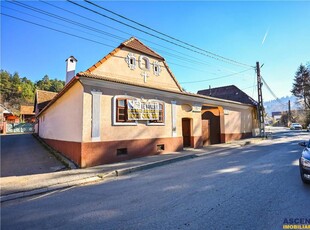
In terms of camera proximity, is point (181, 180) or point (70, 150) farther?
point (70, 150)

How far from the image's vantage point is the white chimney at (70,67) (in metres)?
17.7

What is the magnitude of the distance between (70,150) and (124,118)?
348 cm

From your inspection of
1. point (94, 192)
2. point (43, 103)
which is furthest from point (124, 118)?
point (43, 103)

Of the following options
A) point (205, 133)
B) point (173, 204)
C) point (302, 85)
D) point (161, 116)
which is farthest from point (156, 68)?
point (302, 85)

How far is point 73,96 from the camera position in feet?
34.9

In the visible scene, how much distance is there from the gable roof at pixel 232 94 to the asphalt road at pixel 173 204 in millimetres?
21333

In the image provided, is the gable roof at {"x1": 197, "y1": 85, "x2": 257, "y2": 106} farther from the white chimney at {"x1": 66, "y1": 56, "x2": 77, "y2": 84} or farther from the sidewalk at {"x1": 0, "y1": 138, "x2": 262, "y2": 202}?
the sidewalk at {"x1": 0, "y1": 138, "x2": 262, "y2": 202}

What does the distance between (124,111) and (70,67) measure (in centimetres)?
1061

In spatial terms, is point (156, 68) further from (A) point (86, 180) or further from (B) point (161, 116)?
(A) point (86, 180)

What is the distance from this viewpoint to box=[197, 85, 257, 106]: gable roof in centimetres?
2619

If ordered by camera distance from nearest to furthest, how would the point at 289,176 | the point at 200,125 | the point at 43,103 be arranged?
the point at 289,176, the point at 200,125, the point at 43,103

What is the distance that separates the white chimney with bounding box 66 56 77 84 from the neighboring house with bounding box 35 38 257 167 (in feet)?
13.3

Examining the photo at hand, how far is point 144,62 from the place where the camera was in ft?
44.1

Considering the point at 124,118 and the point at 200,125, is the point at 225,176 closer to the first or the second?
the point at 124,118
